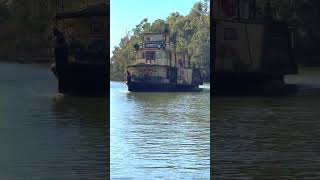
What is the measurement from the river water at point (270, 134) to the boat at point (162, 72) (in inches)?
127

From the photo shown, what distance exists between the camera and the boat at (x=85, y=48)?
200 inches

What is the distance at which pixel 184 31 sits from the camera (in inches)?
379

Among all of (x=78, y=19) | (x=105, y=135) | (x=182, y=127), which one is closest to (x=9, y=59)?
(x=78, y=19)

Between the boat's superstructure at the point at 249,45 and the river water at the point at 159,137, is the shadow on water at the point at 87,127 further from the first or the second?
the boat's superstructure at the point at 249,45

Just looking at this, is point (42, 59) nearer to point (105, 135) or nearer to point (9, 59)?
point (9, 59)

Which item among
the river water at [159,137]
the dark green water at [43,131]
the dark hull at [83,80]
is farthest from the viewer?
the river water at [159,137]

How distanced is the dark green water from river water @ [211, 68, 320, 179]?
1016 millimetres

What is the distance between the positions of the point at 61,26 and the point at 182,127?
209 cm

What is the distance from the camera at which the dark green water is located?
478 cm

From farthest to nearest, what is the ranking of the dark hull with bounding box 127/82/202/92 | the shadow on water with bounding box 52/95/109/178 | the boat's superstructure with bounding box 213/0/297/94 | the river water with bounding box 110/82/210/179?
1. the dark hull with bounding box 127/82/202/92
2. the river water with bounding box 110/82/210/179
3. the boat's superstructure with bounding box 213/0/297/94
4. the shadow on water with bounding box 52/95/109/178

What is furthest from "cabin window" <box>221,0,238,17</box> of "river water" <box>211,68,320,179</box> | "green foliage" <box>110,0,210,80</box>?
"green foliage" <box>110,0,210,80</box>

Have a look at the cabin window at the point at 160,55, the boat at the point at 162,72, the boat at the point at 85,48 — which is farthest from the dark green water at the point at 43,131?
the cabin window at the point at 160,55

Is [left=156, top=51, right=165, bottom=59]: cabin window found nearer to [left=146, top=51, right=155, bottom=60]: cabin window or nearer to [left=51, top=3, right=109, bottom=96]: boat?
[left=146, top=51, right=155, bottom=60]: cabin window

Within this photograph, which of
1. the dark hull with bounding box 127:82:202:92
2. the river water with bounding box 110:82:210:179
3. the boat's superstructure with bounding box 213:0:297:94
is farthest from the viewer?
the dark hull with bounding box 127:82:202:92
